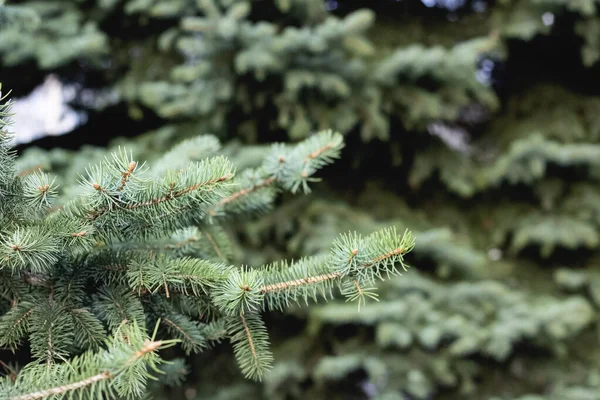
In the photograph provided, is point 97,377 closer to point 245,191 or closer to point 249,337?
point 249,337

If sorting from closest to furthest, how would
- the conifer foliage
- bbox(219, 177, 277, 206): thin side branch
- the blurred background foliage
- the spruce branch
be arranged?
the spruce branch
the conifer foliage
bbox(219, 177, 277, 206): thin side branch
the blurred background foliage

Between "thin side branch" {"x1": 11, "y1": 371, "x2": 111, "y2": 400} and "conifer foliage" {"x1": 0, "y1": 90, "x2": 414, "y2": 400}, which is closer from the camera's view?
"thin side branch" {"x1": 11, "y1": 371, "x2": 111, "y2": 400}

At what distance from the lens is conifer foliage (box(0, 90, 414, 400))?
2.03 ft

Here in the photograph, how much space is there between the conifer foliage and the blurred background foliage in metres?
A: 1.15

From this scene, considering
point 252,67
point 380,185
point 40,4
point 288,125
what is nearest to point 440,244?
point 380,185

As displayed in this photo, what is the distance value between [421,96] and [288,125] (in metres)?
0.63

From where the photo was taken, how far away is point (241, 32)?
1906mm

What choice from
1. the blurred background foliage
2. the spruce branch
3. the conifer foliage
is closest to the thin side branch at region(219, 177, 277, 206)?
the conifer foliage

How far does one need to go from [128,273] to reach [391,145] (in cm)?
203

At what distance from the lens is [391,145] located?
99.2 inches

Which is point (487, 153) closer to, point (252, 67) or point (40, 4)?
point (252, 67)

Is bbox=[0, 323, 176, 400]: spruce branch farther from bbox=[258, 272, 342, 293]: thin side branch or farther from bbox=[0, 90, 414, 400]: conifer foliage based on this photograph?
bbox=[258, 272, 342, 293]: thin side branch

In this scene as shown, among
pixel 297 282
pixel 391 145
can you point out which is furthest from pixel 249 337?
pixel 391 145

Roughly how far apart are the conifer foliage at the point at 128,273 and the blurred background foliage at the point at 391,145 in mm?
1145
